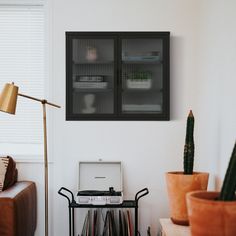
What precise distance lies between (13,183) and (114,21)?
154 centimetres

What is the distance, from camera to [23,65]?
3680mm

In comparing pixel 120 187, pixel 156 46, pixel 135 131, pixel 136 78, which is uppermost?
pixel 156 46

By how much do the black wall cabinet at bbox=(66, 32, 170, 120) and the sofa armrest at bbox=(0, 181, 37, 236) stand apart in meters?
0.70

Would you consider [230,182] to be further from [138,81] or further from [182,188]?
[138,81]

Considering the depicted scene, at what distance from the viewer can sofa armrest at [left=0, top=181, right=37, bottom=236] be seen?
2.82 metres

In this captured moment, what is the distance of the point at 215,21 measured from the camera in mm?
2916

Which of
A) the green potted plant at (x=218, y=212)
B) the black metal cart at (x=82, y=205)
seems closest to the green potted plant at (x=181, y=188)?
the black metal cart at (x=82, y=205)

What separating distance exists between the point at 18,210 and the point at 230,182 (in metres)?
1.67

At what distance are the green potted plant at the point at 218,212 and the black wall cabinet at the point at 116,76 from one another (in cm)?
176

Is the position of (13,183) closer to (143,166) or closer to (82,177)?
(82,177)

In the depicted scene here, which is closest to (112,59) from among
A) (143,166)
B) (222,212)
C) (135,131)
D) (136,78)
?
(136,78)

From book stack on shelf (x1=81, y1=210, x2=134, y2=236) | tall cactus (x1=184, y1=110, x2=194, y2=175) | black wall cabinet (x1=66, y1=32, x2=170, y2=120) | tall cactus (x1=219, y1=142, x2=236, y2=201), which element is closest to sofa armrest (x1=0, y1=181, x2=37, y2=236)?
book stack on shelf (x1=81, y1=210, x2=134, y2=236)

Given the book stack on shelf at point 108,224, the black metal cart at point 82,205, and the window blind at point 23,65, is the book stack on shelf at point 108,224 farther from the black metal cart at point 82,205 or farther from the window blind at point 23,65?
the window blind at point 23,65

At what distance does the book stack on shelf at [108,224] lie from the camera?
3357 mm
